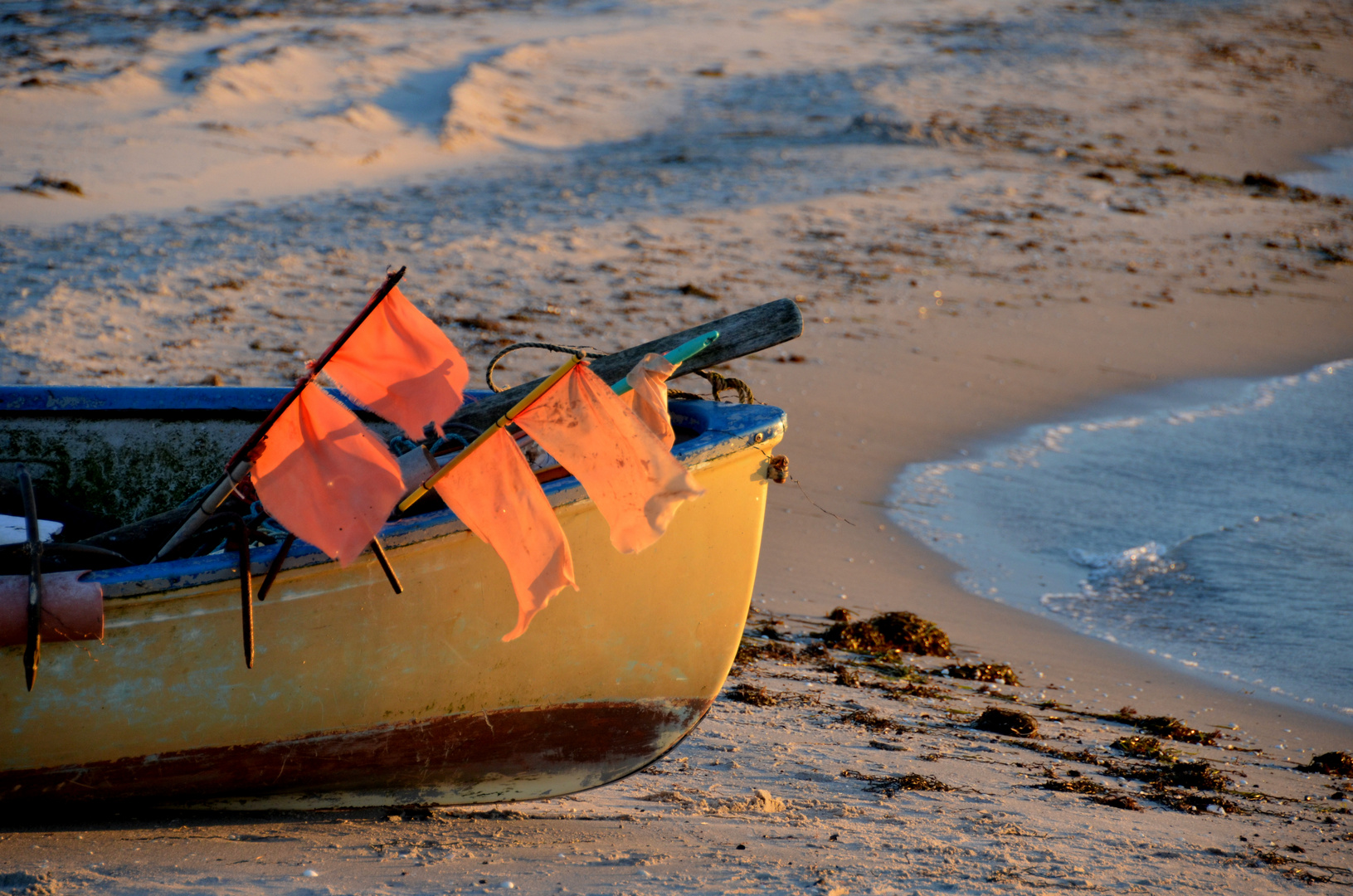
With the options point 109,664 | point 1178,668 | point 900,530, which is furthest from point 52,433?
point 1178,668

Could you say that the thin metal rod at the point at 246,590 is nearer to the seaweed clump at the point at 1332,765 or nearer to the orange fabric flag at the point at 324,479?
the orange fabric flag at the point at 324,479

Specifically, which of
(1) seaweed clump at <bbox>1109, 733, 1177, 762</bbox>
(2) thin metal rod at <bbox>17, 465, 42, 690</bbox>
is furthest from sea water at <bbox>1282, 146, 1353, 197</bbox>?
(2) thin metal rod at <bbox>17, 465, 42, 690</bbox>

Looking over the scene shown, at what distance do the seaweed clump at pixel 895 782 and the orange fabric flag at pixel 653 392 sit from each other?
137 cm

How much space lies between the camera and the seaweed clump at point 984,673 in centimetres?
462

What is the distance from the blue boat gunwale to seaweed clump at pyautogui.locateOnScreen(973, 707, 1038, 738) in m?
1.52

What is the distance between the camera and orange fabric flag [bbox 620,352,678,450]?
2836 mm

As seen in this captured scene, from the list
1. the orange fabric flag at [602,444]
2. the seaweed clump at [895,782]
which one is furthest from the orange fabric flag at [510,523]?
the seaweed clump at [895,782]

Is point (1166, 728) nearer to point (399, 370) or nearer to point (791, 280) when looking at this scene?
point (399, 370)

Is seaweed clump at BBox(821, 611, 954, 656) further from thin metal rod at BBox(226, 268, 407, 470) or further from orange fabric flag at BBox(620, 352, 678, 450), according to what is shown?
thin metal rod at BBox(226, 268, 407, 470)

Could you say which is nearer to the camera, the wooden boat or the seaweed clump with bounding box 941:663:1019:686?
the wooden boat

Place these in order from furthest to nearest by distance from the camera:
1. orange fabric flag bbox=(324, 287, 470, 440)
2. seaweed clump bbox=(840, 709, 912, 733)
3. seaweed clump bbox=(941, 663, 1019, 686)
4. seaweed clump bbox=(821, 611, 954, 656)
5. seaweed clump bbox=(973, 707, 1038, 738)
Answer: seaweed clump bbox=(821, 611, 954, 656) → seaweed clump bbox=(941, 663, 1019, 686) → seaweed clump bbox=(973, 707, 1038, 738) → seaweed clump bbox=(840, 709, 912, 733) → orange fabric flag bbox=(324, 287, 470, 440)

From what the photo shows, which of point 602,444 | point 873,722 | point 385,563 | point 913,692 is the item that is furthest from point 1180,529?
point 385,563

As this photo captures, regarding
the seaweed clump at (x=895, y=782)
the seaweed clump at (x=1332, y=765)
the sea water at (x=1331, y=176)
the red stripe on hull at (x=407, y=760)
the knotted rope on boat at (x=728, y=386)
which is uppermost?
the sea water at (x=1331, y=176)

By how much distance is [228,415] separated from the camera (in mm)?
4148
